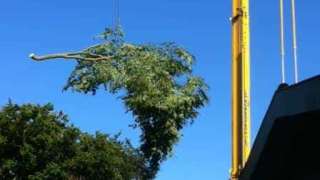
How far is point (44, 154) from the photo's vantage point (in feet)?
147

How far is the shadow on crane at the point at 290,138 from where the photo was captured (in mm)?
16656

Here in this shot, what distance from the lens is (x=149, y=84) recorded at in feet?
91.3

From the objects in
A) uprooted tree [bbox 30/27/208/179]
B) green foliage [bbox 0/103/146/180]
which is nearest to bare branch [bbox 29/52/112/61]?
uprooted tree [bbox 30/27/208/179]

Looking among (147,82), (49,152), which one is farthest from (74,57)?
(49,152)

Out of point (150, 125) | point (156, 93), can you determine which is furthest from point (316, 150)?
point (150, 125)

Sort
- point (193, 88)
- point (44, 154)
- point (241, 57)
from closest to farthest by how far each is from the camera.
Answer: point (241, 57)
point (193, 88)
point (44, 154)

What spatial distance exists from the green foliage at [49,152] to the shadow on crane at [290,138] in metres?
24.4

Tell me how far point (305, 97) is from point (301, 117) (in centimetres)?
70

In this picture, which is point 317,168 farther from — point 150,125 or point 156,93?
point 150,125

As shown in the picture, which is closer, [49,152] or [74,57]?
[74,57]

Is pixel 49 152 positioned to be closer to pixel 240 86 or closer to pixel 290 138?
pixel 240 86

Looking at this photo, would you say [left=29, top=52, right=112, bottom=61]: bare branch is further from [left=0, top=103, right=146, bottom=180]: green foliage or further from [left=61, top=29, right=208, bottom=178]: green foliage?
[left=0, top=103, right=146, bottom=180]: green foliage

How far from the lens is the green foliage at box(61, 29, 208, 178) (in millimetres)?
26922

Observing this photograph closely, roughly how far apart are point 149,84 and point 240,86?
3.80 m
